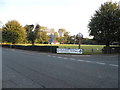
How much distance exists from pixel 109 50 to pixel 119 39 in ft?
8.41

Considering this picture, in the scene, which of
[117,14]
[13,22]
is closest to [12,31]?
[13,22]

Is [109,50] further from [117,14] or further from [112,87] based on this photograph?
[112,87]

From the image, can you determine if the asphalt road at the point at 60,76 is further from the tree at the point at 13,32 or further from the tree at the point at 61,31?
the tree at the point at 61,31

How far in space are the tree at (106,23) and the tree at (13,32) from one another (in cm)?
2709

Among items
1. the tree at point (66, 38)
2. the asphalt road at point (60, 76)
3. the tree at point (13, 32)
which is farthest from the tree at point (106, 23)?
the tree at point (66, 38)

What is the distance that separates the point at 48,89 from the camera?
4219 millimetres

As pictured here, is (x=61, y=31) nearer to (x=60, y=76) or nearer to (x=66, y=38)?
(x=66, y=38)

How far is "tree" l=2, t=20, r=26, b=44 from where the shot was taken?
38394 millimetres

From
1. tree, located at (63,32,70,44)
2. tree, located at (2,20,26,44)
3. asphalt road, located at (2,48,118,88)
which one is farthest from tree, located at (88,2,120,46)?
tree, located at (63,32,70,44)

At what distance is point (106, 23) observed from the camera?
63.7ft

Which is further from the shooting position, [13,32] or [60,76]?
[13,32]

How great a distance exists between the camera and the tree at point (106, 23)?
19.1 metres

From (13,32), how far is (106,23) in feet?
98.1

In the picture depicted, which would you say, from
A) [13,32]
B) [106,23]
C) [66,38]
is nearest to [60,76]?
[106,23]
